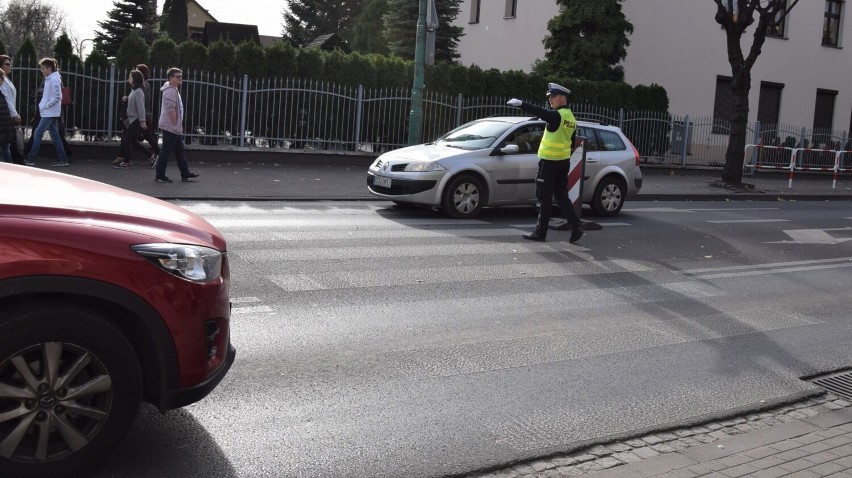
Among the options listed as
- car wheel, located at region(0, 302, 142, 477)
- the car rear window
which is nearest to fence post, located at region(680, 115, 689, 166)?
the car rear window

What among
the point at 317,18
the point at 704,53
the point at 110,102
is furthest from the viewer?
the point at 317,18

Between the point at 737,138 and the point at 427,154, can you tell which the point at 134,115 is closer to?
the point at 427,154

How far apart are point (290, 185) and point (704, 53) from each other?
23.5 meters

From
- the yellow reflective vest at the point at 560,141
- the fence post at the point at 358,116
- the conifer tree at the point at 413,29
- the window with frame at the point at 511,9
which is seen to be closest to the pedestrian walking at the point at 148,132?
the fence post at the point at 358,116

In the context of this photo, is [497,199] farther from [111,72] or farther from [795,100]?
[795,100]

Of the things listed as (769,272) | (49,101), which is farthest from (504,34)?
(769,272)

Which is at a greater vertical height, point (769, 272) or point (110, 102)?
point (110, 102)

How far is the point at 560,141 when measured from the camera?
11648mm

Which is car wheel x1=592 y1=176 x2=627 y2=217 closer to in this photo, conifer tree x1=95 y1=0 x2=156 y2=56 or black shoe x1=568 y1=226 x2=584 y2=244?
black shoe x1=568 y1=226 x2=584 y2=244

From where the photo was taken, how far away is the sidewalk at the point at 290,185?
1498 centimetres

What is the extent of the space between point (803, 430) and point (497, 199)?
868cm

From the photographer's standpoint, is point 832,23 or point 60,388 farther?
point 832,23

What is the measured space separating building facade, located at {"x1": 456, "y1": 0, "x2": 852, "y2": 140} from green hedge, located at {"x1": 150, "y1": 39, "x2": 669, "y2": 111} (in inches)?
269

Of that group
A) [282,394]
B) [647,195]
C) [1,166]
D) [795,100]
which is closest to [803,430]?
[282,394]
